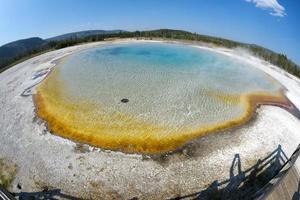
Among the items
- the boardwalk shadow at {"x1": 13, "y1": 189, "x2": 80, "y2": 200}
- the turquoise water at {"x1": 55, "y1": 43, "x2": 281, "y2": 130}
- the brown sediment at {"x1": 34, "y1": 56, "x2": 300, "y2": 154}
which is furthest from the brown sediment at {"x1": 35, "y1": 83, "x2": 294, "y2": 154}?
the boardwalk shadow at {"x1": 13, "y1": 189, "x2": 80, "y2": 200}

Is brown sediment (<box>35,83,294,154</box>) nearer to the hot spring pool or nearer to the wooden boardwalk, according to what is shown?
the hot spring pool

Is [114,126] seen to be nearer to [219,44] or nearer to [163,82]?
[163,82]

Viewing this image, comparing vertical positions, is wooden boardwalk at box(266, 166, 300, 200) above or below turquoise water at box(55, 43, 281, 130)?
below

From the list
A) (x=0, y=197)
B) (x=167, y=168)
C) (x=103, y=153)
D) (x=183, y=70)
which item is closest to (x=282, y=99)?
(x=183, y=70)

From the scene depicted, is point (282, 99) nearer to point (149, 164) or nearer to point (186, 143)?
point (186, 143)

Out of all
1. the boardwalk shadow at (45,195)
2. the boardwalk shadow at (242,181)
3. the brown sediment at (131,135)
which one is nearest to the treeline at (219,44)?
the brown sediment at (131,135)

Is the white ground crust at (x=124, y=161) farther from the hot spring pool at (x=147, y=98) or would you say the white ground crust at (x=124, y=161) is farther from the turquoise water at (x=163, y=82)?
the turquoise water at (x=163, y=82)
